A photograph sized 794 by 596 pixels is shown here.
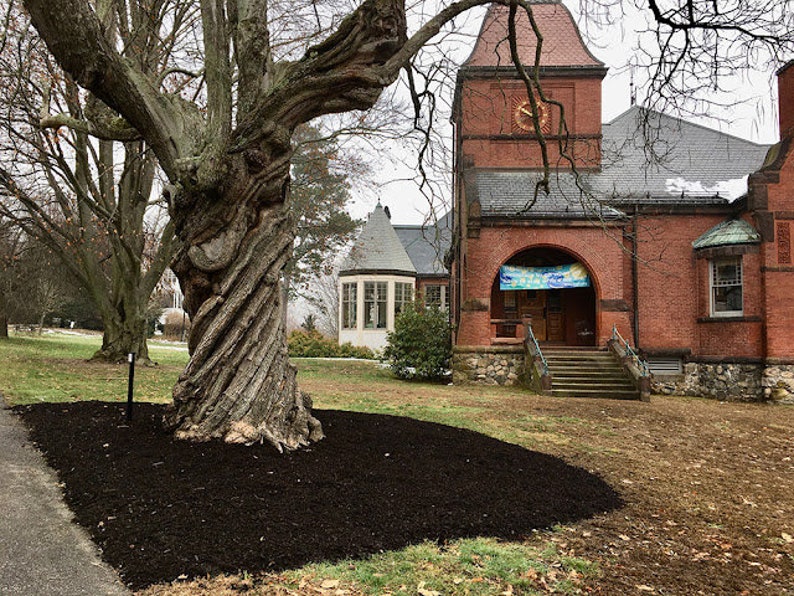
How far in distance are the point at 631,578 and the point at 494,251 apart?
48.1 ft

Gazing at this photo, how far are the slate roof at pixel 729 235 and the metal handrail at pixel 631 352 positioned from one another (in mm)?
3692

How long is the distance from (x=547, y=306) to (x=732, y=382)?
5.92 meters

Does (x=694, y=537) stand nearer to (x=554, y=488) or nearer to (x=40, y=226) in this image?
(x=554, y=488)

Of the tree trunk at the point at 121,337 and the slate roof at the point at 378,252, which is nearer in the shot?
the tree trunk at the point at 121,337

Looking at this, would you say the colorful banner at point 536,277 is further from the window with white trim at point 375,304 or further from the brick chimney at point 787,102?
the window with white trim at point 375,304

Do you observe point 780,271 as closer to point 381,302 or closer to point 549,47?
point 549,47

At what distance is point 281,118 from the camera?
5.48 m

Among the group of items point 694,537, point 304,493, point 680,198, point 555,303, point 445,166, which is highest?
point 680,198

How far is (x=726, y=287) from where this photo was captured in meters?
17.8

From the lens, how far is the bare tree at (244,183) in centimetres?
538

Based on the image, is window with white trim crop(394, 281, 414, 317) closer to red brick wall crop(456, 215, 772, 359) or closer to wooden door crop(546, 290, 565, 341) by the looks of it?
wooden door crop(546, 290, 565, 341)

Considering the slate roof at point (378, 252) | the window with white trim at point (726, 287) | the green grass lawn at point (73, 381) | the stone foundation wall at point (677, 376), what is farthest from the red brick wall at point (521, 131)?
the green grass lawn at point (73, 381)

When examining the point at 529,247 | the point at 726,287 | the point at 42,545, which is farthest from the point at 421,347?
the point at 42,545

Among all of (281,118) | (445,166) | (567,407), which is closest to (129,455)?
(281,118)
